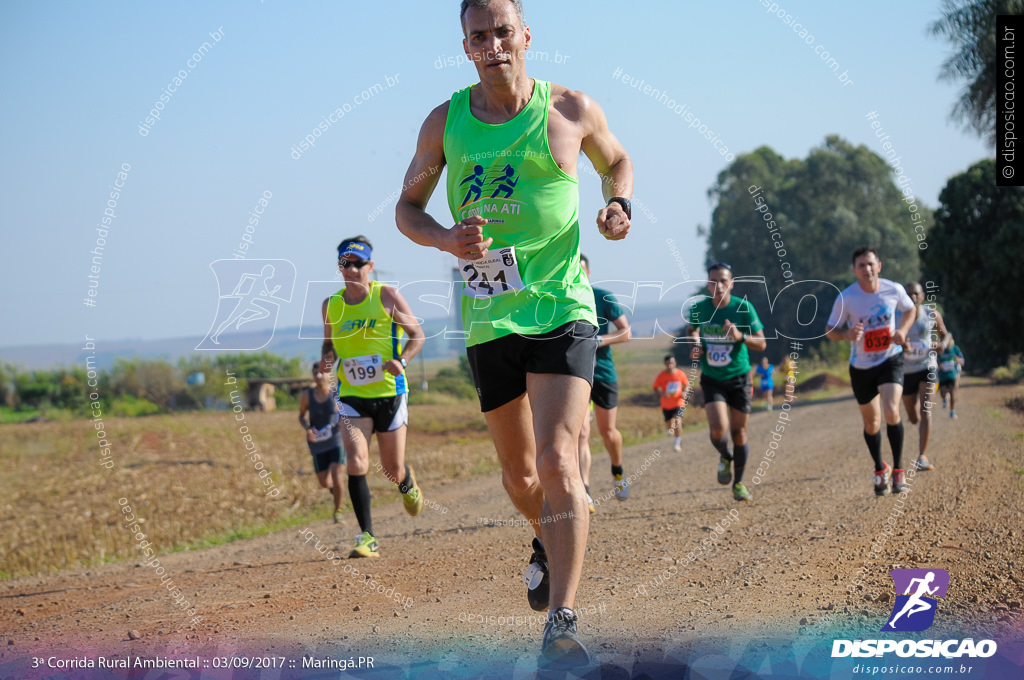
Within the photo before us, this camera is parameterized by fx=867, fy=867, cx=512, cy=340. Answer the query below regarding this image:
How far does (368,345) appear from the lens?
688cm

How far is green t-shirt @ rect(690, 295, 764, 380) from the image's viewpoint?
8.62 metres

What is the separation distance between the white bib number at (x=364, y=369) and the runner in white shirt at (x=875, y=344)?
411 centimetres

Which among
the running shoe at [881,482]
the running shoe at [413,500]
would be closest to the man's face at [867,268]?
the running shoe at [881,482]

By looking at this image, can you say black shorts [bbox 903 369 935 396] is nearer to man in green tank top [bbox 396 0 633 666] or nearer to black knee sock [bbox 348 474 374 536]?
black knee sock [bbox 348 474 374 536]

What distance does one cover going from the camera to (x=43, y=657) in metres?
4.12

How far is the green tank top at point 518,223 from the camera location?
3533mm

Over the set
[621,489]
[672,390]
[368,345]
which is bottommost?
[621,489]

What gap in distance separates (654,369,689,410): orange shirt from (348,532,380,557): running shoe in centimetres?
814

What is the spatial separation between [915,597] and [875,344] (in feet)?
14.9

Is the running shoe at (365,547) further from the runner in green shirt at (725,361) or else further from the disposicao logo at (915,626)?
the disposicao logo at (915,626)

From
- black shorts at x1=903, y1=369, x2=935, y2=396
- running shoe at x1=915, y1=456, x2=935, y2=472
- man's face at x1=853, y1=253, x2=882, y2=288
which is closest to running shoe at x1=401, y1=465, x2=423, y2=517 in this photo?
man's face at x1=853, y1=253, x2=882, y2=288

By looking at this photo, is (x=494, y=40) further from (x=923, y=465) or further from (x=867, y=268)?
(x=923, y=465)

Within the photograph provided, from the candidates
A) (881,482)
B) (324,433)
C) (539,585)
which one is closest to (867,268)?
(881,482)

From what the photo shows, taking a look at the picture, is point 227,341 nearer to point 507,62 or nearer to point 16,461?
point 507,62
